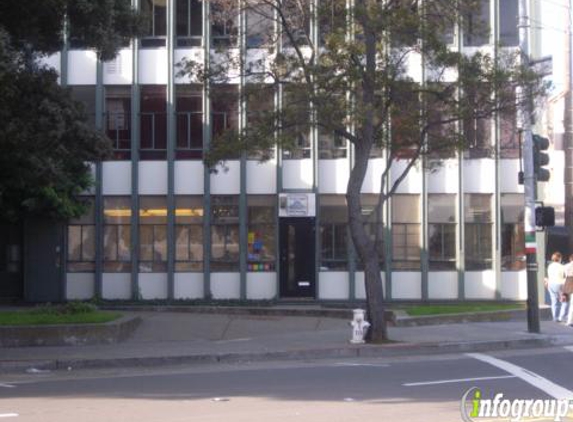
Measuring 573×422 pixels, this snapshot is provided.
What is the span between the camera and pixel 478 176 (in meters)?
29.1

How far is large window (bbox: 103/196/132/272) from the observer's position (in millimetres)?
29172

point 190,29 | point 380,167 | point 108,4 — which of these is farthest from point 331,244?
point 108,4

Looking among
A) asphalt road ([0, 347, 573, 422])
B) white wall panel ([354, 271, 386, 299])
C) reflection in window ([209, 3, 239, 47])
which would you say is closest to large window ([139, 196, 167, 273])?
white wall panel ([354, 271, 386, 299])

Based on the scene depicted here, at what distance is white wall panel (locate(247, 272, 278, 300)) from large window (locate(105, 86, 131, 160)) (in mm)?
5464

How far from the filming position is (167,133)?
95.3 feet

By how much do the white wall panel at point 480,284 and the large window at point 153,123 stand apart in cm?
1032

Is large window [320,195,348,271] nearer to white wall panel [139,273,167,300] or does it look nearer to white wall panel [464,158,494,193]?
white wall panel [464,158,494,193]

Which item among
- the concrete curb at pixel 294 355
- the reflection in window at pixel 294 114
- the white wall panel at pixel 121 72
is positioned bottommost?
the concrete curb at pixel 294 355

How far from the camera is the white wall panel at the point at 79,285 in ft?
96.1

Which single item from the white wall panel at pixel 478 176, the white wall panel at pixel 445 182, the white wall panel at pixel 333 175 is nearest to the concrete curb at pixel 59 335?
the white wall panel at pixel 333 175

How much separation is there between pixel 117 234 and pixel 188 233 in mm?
2238

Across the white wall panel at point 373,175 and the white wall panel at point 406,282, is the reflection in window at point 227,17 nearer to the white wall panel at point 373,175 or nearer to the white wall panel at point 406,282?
the white wall panel at point 373,175

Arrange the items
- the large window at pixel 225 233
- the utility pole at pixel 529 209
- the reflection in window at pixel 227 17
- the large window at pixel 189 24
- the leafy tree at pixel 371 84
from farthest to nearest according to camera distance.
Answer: the large window at pixel 189 24 < the large window at pixel 225 233 < the utility pole at pixel 529 209 < the reflection in window at pixel 227 17 < the leafy tree at pixel 371 84

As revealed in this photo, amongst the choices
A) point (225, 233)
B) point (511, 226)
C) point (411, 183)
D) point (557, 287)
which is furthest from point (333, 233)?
point (557, 287)
